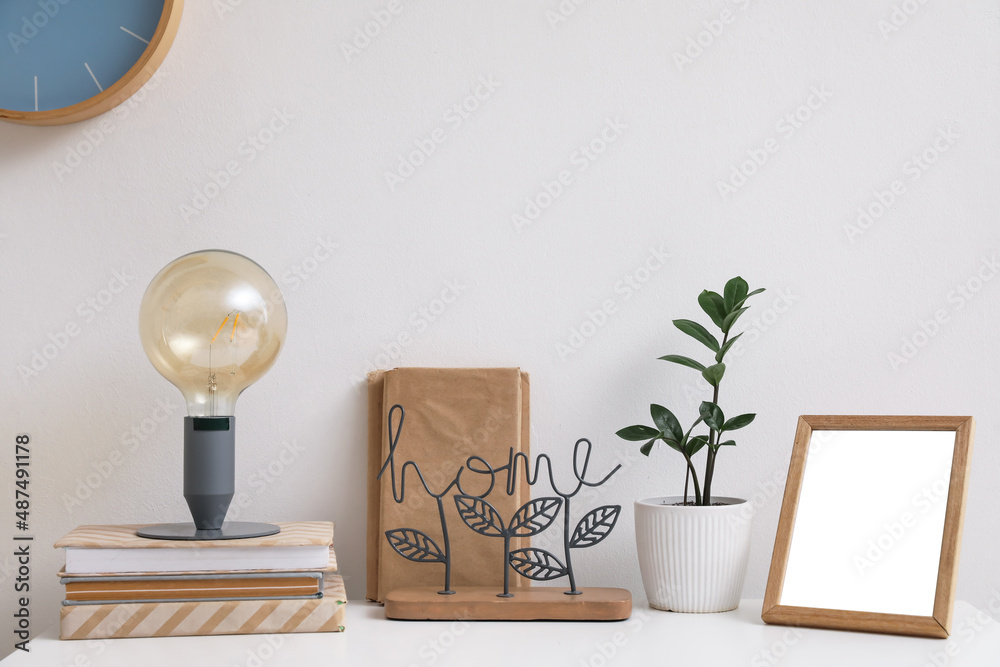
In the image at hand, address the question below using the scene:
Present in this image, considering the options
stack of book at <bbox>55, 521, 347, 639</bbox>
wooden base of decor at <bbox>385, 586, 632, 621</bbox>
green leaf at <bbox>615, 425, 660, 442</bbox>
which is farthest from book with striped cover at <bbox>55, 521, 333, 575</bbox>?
green leaf at <bbox>615, 425, 660, 442</bbox>

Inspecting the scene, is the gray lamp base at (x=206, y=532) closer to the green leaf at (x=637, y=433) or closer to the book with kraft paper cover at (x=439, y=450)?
the book with kraft paper cover at (x=439, y=450)

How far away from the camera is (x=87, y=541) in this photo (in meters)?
0.87

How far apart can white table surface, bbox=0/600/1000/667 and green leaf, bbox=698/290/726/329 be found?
375 millimetres

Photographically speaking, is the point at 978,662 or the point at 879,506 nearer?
the point at 978,662

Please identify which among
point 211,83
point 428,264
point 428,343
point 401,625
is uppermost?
point 211,83

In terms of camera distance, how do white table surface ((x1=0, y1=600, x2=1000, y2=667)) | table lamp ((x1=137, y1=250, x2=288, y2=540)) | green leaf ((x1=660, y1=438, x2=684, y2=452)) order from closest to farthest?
white table surface ((x1=0, y1=600, x2=1000, y2=667)) < table lamp ((x1=137, y1=250, x2=288, y2=540)) < green leaf ((x1=660, y1=438, x2=684, y2=452))

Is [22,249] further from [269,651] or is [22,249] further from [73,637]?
[269,651]

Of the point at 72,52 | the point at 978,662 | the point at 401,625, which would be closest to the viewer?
the point at 978,662

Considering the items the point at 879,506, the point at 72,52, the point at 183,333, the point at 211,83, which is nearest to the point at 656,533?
the point at 879,506

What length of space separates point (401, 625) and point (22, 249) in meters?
0.73

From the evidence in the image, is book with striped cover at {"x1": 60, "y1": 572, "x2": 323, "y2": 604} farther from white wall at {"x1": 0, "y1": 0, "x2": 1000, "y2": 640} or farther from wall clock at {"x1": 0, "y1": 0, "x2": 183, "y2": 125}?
wall clock at {"x1": 0, "y1": 0, "x2": 183, "y2": 125}

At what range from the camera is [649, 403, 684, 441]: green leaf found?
1.03 metres

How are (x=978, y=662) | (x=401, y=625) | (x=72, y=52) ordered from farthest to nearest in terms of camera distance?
1. (x=72, y=52)
2. (x=401, y=625)
3. (x=978, y=662)

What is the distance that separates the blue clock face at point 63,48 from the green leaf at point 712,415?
0.89m
